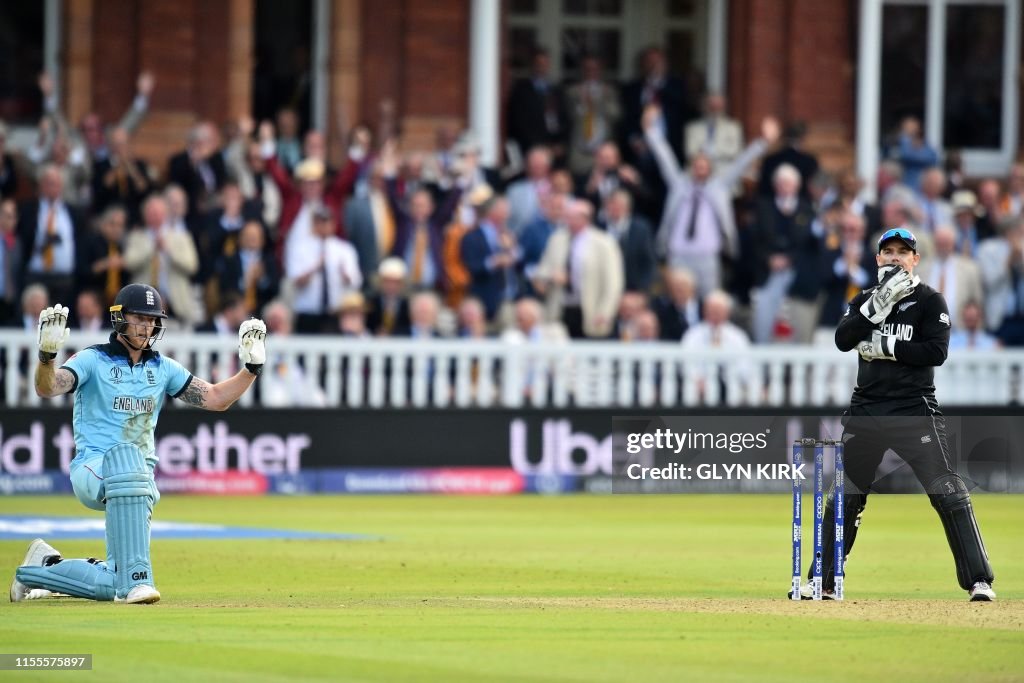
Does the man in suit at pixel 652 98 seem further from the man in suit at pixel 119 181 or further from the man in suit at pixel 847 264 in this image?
the man in suit at pixel 119 181

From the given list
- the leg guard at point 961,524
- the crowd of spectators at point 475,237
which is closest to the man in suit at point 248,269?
the crowd of spectators at point 475,237

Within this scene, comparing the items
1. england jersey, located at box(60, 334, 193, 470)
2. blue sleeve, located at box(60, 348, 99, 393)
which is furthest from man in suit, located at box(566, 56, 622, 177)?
blue sleeve, located at box(60, 348, 99, 393)

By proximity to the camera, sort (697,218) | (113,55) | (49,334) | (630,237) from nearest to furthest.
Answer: (49,334) → (630,237) → (697,218) → (113,55)

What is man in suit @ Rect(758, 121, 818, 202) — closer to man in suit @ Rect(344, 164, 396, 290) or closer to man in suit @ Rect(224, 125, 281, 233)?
man in suit @ Rect(344, 164, 396, 290)

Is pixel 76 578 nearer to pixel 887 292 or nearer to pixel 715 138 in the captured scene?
pixel 887 292

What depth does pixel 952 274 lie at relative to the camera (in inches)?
816

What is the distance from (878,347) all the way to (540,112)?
11.9 meters

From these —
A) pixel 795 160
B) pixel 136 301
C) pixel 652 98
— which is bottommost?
pixel 136 301

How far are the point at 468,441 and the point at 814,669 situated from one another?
10.8 m

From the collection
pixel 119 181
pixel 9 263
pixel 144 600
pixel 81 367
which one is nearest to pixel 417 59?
pixel 119 181

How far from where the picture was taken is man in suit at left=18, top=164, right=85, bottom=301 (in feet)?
63.1

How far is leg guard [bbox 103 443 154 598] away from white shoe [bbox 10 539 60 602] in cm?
48

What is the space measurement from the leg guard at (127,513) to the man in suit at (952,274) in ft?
38.0

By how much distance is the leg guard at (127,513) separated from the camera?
1059 centimetres
